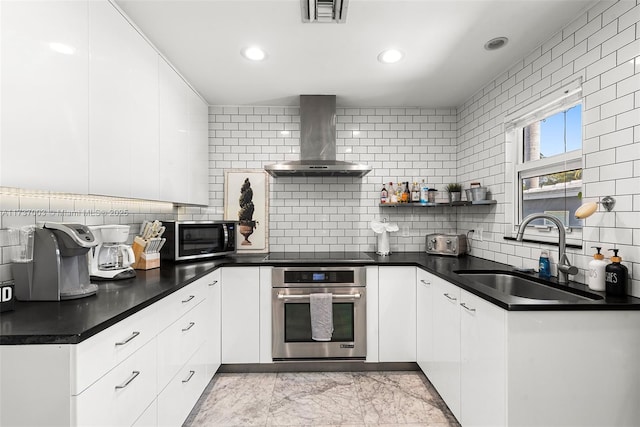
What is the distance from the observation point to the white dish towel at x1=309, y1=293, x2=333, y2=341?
269 cm

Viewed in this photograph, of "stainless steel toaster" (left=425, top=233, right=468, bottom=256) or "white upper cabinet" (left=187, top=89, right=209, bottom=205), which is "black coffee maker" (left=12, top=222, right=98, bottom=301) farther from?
"stainless steel toaster" (left=425, top=233, right=468, bottom=256)

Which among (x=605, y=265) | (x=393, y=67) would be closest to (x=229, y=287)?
(x=393, y=67)

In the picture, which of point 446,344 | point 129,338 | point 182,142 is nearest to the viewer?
point 129,338

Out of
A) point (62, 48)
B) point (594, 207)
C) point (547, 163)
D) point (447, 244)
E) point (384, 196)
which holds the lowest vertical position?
point (447, 244)

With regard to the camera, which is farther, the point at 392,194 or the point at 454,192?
the point at 392,194

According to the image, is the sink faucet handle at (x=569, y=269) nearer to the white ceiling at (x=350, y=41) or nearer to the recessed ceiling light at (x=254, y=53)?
the white ceiling at (x=350, y=41)

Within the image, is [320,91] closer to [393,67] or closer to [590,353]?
[393,67]

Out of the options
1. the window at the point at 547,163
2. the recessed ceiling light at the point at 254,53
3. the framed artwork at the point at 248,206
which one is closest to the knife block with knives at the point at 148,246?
the framed artwork at the point at 248,206

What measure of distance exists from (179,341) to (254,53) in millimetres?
1882

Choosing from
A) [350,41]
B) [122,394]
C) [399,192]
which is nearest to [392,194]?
[399,192]

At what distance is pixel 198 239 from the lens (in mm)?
2797

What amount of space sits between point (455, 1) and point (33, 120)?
197 cm

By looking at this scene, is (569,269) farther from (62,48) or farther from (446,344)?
(62,48)

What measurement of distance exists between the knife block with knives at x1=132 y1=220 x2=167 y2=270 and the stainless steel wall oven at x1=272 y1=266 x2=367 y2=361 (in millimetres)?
888
